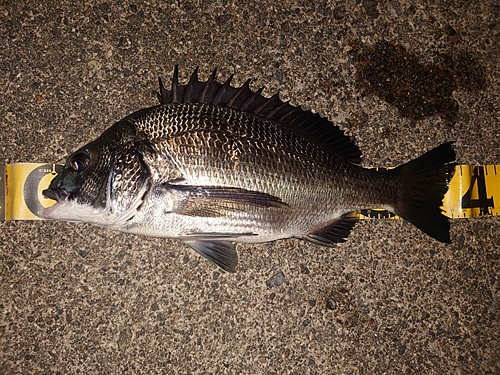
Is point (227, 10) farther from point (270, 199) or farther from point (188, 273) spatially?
point (188, 273)

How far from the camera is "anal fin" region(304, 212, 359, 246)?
2062mm

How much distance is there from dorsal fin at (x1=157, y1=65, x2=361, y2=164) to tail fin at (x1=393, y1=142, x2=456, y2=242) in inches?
15.9

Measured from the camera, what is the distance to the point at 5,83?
2.24 m

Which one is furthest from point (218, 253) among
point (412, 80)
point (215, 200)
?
point (412, 80)

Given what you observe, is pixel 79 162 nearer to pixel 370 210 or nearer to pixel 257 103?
pixel 257 103

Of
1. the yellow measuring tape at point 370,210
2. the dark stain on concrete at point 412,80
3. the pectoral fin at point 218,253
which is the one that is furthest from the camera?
the dark stain on concrete at point 412,80

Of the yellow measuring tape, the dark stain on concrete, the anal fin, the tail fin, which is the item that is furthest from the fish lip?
the dark stain on concrete

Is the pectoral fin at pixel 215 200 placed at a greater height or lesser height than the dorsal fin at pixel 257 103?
lesser

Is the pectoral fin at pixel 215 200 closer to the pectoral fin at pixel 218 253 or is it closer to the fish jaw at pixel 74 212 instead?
the pectoral fin at pixel 218 253

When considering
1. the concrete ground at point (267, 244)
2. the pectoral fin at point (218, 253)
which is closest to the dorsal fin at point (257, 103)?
the concrete ground at point (267, 244)

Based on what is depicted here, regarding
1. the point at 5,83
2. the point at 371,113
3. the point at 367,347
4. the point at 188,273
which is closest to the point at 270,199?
the point at 188,273

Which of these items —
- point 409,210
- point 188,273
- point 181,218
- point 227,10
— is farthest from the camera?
point 227,10

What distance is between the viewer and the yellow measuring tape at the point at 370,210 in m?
2.15

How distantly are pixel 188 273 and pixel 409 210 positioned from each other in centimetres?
130
